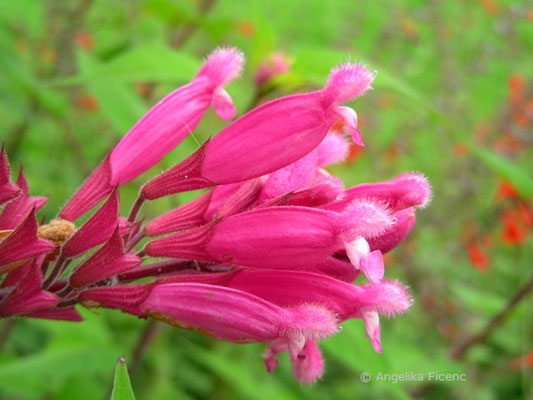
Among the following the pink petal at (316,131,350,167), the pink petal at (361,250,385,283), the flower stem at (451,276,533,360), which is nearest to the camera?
the pink petal at (361,250,385,283)

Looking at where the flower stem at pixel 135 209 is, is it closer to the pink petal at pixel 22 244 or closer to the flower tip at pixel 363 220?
the pink petal at pixel 22 244

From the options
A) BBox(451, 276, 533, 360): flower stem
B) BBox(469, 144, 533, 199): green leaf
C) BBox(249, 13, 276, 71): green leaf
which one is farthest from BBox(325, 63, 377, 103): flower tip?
BBox(451, 276, 533, 360): flower stem

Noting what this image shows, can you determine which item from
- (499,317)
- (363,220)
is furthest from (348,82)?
(499,317)

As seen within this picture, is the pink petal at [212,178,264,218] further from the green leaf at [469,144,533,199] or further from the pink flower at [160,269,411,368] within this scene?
the green leaf at [469,144,533,199]

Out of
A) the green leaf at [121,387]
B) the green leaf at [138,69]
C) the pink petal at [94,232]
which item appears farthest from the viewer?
the green leaf at [138,69]

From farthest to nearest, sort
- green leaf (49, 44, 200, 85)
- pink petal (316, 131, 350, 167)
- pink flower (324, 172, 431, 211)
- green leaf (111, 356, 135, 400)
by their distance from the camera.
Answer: green leaf (49, 44, 200, 85)
pink petal (316, 131, 350, 167)
pink flower (324, 172, 431, 211)
green leaf (111, 356, 135, 400)

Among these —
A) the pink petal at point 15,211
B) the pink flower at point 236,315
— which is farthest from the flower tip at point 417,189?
the pink petal at point 15,211

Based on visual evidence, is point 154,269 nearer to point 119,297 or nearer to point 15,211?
point 119,297
